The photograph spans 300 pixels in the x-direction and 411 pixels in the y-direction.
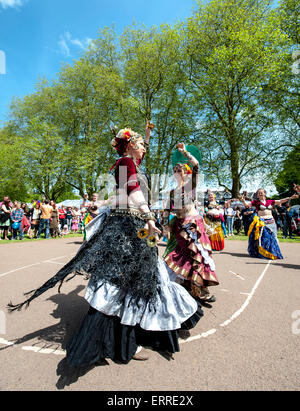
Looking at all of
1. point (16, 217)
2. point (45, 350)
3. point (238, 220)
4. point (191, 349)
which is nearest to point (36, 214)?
point (16, 217)

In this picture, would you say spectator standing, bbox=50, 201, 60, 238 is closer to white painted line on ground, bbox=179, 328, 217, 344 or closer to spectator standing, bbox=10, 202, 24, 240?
spectator standing, bbox=10, 202, 24, 240

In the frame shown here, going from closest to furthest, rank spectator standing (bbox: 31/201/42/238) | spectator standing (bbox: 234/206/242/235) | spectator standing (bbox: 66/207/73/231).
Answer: spectator standing (bbox: 31/201/42/238), spectator standing (bbox: 234/206/242/235), spectator standing (bbox: 66/207/73/231)

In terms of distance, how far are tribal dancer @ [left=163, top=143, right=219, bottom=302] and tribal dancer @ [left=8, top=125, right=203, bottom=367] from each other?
3.41 ft

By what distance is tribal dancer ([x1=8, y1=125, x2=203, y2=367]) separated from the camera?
2209 mm

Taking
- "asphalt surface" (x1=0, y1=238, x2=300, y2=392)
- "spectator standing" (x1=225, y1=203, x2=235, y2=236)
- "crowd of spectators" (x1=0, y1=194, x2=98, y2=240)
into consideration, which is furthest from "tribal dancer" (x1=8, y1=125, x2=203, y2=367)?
"spectator standing" (x1=225, y1=203, x2=235, y2=236)

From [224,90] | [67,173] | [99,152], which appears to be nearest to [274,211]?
[224,90]

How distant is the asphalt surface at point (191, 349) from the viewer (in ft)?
6.34

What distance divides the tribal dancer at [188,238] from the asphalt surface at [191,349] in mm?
484

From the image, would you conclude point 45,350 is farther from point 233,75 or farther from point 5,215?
point 233,75

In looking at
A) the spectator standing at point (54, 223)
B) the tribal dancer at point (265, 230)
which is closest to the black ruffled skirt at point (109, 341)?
the tribal dancer at point (265, 230)

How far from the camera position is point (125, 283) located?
229 centimetres

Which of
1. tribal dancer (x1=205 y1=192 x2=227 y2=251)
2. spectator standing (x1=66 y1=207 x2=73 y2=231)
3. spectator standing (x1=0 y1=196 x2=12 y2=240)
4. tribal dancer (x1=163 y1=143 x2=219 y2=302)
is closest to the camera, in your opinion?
tribal dancer (x1=163 y1=143 x2=219 y2=302)

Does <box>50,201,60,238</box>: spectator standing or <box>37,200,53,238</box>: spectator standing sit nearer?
<box>37,200,53,238</box>: spectator standing

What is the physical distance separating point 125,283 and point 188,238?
1518 millimetres
